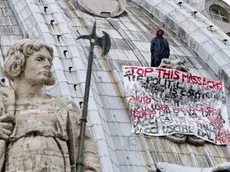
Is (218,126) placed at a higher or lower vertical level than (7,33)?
lower

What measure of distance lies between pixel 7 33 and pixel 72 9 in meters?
3.76

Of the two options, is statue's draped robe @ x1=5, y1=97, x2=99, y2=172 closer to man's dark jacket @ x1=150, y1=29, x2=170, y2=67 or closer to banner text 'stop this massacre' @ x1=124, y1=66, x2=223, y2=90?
banner text 'stop this massacre' @ x1=124, y1=66, x2=223, y2=90

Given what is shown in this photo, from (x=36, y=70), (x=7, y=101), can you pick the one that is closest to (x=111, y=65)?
(x=36, y=70)

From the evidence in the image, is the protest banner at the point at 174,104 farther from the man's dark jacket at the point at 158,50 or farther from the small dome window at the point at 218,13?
the small dome window at the point at 218,13

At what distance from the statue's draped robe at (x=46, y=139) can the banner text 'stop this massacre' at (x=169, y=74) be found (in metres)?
15.6

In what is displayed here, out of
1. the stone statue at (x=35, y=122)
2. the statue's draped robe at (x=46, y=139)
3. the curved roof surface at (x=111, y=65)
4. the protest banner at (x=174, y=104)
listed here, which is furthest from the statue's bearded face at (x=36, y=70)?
the protest banner at (x=174, y=104)

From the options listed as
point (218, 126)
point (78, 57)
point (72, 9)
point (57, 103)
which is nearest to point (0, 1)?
point (72, 9)

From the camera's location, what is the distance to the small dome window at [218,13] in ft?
139

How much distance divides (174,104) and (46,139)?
1623 centimetres

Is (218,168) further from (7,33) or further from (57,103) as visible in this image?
(7,33)

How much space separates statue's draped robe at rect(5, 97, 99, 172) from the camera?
17.2m

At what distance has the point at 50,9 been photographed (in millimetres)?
36125

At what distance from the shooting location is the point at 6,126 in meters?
17.5

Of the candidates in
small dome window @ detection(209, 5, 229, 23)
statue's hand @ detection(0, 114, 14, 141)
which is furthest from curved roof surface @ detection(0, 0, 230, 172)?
statue's hand @ detection(0, 114, 14, 141)
